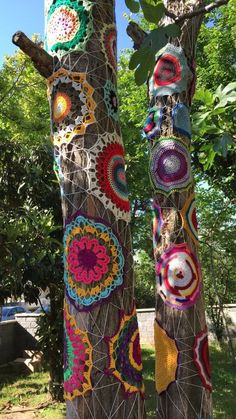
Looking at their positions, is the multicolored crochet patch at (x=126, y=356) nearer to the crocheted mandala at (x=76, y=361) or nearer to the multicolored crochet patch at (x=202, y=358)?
the crocheted mandala at (x=76, y=361)

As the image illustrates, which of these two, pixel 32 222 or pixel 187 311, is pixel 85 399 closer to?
pixel 187 311

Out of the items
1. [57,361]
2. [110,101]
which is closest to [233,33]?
[57,361]

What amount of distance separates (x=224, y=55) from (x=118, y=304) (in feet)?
25.1

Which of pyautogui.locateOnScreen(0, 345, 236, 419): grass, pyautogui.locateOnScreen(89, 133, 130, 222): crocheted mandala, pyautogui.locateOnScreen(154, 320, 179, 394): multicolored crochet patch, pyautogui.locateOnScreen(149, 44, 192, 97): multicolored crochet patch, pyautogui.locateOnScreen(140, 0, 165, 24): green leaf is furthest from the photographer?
pyautogui.locateOnScreen(0, 345, 236, 419): grass

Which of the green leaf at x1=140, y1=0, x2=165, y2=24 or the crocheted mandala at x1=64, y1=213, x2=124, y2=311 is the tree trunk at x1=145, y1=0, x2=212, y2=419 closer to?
the crocheted mandala at x1=64, y1=213, x2=124, y2=311

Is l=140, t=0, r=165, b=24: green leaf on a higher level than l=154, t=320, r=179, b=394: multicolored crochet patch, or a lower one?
higher

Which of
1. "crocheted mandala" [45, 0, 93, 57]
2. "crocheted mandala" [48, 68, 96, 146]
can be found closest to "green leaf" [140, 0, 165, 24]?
"crocheted mandala" [48, 68, 96, 146]

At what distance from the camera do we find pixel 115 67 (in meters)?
2.13

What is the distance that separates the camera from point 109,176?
6.43 feet

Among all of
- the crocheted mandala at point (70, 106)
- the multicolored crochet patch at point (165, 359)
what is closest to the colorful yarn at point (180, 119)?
the crocheted mandala at point (70, 106)

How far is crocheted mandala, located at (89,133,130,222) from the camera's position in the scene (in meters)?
1.90

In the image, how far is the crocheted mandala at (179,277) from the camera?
221 cm

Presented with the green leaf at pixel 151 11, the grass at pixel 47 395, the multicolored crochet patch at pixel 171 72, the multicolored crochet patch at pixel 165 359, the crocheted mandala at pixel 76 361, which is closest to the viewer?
the green leaf at pixel 151 11

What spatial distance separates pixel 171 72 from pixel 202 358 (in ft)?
5.05
